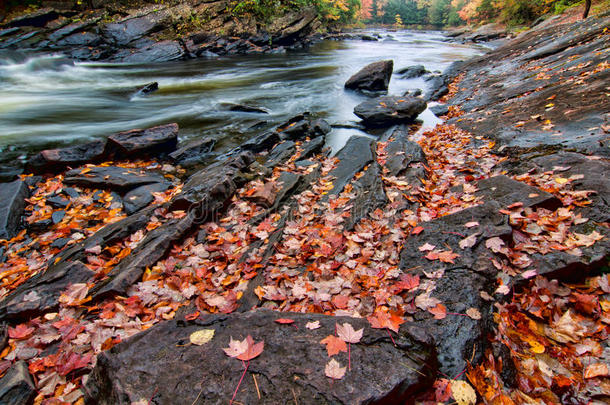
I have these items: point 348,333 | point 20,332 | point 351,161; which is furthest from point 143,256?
point 351,161

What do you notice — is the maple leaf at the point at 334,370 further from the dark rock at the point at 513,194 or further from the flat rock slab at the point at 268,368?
the dark rock at the point at 513,194

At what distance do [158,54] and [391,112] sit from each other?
19.7 meters

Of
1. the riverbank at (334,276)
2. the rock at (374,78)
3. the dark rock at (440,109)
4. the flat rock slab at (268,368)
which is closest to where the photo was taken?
the flat rock slab at (268,368)

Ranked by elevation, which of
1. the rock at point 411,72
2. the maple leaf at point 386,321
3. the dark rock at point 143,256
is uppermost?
the rock at point 411,72

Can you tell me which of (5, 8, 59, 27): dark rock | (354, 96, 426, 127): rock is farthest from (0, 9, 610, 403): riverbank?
(5, 8, 59, 27): dark rock

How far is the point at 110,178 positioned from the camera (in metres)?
Answer: 5.69

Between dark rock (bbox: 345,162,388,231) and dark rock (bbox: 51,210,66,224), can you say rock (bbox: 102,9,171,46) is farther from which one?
dark rock (bbox: 345,162,388,231)

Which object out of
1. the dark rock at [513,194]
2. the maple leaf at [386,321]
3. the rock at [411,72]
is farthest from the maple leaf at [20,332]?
the rock at [411,72]

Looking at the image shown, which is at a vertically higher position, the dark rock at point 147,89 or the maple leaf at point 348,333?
the dark rock at point 147,89

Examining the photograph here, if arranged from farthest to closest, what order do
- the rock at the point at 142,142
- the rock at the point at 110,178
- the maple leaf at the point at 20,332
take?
1. the rock at the point at 142,142
2. the rock at the point at 110,178
3. the maple leaf at the point at 20,332

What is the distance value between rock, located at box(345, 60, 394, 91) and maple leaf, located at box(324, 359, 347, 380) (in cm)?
1292

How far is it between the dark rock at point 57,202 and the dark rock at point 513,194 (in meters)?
7.26

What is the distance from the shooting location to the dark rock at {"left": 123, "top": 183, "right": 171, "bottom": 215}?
17.0 feet

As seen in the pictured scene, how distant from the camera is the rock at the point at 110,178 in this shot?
5.59 metres
